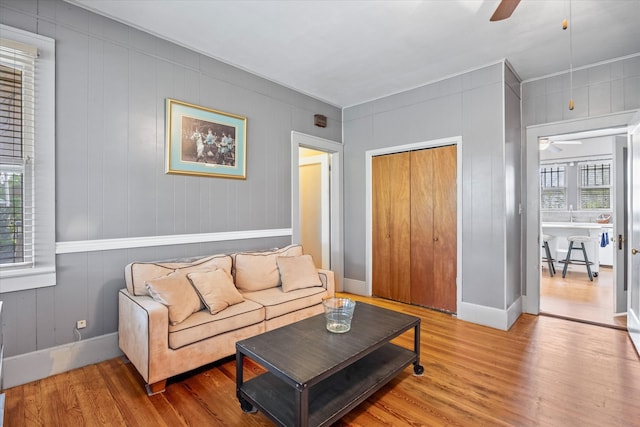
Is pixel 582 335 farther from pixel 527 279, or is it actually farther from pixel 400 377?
pixel 400 377

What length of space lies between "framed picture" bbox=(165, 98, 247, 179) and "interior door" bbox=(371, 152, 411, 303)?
197 cm

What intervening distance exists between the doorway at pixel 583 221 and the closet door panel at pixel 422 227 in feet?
5.01

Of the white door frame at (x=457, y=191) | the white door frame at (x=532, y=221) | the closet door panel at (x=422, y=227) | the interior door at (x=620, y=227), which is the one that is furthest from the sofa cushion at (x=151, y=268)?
the interior door at (x=620, y=227)

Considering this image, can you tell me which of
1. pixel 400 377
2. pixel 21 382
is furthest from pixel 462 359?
pixel 21 382

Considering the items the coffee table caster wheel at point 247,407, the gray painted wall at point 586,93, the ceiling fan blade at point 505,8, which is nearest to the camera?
the ceiling fan blade at point 505,8

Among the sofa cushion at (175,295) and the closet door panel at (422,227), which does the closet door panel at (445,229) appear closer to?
the closet door panel at (422,227)

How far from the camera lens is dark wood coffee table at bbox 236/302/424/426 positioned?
1.65m

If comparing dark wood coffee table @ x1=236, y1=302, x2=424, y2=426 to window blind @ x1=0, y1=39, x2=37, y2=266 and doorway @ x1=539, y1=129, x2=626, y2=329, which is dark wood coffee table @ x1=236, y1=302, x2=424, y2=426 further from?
doorway @ x1=539, y1=129, x2=626, y2=329

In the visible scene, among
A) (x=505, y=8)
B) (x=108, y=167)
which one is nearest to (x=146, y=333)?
(x=108, y=167)

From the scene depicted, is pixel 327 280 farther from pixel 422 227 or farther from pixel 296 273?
pixel 422 227

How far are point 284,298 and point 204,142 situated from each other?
179 centimetres

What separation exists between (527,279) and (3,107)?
5.40m

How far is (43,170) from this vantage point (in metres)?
2.33

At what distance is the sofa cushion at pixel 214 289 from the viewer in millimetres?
2498
